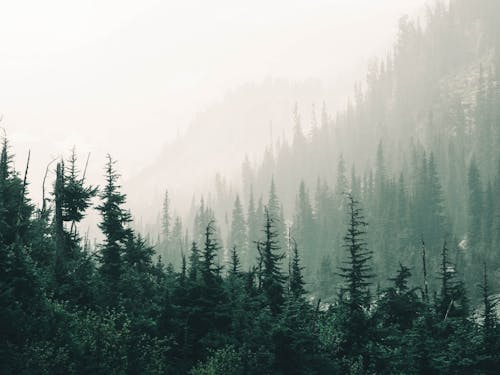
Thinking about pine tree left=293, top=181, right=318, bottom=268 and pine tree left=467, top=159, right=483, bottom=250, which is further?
pine tree left=293, top=181, right=318, bottom=268

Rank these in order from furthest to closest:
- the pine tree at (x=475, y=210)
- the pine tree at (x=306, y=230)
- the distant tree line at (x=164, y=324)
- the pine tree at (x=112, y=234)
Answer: the pine tree at (x=306, y=230), the pine tree at (x=475, y=210), the pine tree at (x=112, y=234), the distant tree line at (x=164, y=324)

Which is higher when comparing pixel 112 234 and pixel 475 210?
pixel 475 210

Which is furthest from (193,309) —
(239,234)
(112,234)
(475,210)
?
(239,234)

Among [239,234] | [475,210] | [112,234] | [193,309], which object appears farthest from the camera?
[239,234]

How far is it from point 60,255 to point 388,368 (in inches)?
835

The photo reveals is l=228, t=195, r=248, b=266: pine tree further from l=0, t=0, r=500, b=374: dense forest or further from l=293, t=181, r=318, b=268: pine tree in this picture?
l=0, t=0, r=500, b=374: dense forest

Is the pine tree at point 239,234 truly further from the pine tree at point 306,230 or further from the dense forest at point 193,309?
the dense forest at point 193,309

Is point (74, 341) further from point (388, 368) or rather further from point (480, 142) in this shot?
point (480, 142)

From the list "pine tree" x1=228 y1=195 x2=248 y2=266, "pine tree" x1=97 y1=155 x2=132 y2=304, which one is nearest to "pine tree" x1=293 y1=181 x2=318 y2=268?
"pine tree" x1=228 y1=195 x2=248 y2=266

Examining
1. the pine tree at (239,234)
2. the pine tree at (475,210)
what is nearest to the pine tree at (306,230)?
the pine tree at (239,234)

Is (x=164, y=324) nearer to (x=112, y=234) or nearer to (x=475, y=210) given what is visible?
(x=112, y=234)

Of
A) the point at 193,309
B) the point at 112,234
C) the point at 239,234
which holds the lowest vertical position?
the point at 193,309

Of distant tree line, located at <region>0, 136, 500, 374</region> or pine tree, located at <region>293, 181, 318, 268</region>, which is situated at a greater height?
pine tree, located at <region>293, 181, 318, 268</region>

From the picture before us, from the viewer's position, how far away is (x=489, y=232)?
101 metres
